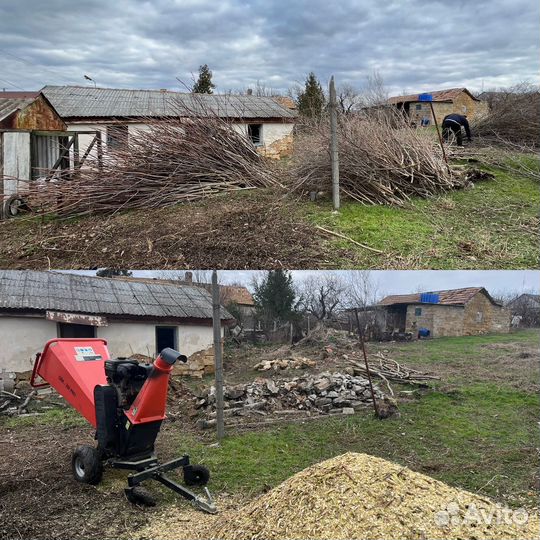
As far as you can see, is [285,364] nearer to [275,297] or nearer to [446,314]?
[275,297]

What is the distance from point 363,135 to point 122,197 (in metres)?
4.07

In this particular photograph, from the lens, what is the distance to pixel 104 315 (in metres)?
10.8

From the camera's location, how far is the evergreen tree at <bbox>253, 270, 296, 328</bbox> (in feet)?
25.3

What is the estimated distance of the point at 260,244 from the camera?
650 centimetres

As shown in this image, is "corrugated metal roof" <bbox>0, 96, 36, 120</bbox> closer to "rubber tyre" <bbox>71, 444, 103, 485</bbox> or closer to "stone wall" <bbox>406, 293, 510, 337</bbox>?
"rubber tyre" <bbox>71, 444, 103, 485</bbox>

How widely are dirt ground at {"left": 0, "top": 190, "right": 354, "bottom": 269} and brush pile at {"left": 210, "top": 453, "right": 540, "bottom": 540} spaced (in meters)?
3.00

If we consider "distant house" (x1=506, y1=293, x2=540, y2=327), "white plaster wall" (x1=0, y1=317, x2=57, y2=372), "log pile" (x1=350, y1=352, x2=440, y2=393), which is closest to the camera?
"distant house" (x1=506, y1=293, x2=540, y2=327)

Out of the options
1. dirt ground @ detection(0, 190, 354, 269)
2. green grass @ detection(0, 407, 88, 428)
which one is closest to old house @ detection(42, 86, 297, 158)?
dirt ground @ detection(0, 190, 354, 269)

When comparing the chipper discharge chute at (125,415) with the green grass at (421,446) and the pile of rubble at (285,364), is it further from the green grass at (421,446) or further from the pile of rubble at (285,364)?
the pile of rubble at (285,364)

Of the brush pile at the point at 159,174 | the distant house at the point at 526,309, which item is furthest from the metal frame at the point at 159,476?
the distant house at the point at 526,309

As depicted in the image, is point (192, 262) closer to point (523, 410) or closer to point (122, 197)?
point (122, 197)

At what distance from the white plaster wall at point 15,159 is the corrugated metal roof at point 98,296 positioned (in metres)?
1.58

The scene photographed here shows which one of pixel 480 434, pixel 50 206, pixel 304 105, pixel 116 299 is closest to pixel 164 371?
pixel 480 434

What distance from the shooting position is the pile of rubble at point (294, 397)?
7637 mm
